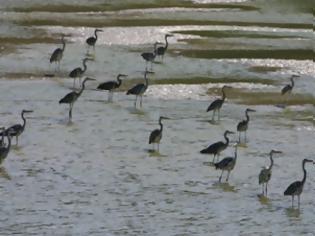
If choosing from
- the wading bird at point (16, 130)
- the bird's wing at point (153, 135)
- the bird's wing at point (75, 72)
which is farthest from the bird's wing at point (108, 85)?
the bird's wing at point (153, 135)

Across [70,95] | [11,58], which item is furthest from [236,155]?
[11,58]

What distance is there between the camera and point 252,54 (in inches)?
1220

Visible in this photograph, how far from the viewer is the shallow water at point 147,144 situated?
15820 mm

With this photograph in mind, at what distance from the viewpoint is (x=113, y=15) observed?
3916 cm

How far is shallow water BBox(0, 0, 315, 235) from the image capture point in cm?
1582

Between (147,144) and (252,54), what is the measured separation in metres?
11.4

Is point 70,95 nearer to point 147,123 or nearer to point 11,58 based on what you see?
point 147,123

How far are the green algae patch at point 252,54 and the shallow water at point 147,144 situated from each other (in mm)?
368

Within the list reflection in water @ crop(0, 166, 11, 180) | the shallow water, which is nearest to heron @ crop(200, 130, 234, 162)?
the shallow water

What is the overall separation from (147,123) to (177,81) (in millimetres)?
4737

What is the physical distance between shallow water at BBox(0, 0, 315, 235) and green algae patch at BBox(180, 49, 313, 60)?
37cm

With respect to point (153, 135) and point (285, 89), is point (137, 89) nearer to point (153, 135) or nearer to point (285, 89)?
point (285, 89)

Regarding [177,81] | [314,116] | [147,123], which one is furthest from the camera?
[177,81]

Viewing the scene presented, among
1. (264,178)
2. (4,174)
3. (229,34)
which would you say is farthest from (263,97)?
(229,34)
